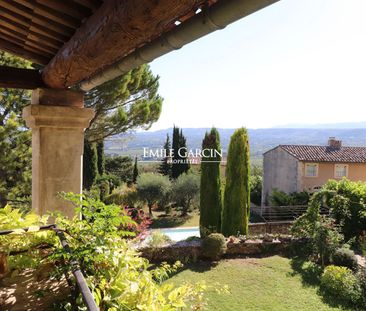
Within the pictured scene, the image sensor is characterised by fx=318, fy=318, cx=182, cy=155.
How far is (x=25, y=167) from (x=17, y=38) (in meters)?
7.56

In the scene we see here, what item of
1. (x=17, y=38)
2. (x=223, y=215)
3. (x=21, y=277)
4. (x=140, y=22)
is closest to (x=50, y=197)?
(x=17, y=38)

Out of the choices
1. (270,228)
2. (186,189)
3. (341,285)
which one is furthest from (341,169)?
(341,285)

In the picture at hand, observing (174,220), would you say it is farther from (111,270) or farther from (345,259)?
(111,270)

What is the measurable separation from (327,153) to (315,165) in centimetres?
157

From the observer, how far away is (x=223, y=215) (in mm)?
12695

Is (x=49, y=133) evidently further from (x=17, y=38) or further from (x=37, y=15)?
(x=37, y=15)

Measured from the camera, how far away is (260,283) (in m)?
8.21

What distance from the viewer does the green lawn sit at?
23.1ft

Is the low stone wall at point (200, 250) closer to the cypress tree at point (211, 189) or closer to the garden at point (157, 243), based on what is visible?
the garden at point (157, 243)

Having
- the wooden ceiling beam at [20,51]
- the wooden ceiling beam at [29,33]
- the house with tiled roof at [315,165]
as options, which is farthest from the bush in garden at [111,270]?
the house with tiled roof at [315,165]

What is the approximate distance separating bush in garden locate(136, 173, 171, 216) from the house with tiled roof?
27.7 feet

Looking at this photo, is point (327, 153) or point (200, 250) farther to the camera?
point (327, 153)

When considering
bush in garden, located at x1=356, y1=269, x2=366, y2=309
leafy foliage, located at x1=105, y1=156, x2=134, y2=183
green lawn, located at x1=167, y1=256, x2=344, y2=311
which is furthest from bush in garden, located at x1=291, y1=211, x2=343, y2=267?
leafy foliage, located at x1=105, y1=156, x2=134, y2=183

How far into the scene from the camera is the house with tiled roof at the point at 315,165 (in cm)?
2073
